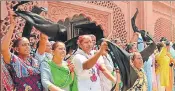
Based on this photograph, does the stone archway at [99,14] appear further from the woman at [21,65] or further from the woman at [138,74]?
the woman at [21,65]

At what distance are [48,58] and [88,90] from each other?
15.5 inches

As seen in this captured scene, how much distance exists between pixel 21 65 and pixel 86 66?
54 centimetres

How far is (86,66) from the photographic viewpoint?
292cm

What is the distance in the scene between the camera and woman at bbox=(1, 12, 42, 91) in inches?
102

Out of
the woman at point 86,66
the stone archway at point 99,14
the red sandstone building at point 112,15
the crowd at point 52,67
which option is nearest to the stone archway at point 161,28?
the red sandstone building at point 112,15

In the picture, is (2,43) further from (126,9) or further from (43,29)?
(126,9)

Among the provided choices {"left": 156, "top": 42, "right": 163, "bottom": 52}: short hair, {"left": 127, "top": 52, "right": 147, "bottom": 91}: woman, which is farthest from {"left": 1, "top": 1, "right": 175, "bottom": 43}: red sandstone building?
{"left": 127, "top": 52, "right": 147, "bottom": 91}: woman

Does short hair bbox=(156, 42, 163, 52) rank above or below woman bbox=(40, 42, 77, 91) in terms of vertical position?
below

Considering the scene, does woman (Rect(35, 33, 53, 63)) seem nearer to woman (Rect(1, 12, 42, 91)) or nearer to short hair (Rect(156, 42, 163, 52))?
woman (Rect(1, 12, 42, 91))

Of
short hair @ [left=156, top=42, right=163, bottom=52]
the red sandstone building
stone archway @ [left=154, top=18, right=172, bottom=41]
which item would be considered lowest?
stone archway @ [left=154, top=18, right=172, bottom=41]

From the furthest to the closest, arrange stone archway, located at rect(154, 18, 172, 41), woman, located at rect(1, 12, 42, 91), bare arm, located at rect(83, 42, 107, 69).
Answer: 1. stone archway, located at rect(154, 18, 172, 41)
2. bare arm, located at rect(83, 42, 107, 69)
3. woman, located at rect(1, 12, 42, 91)

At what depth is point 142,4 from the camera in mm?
7422

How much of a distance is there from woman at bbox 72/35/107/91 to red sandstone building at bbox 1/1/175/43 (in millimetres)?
1517

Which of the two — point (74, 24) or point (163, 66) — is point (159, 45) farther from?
point (74, 24)
